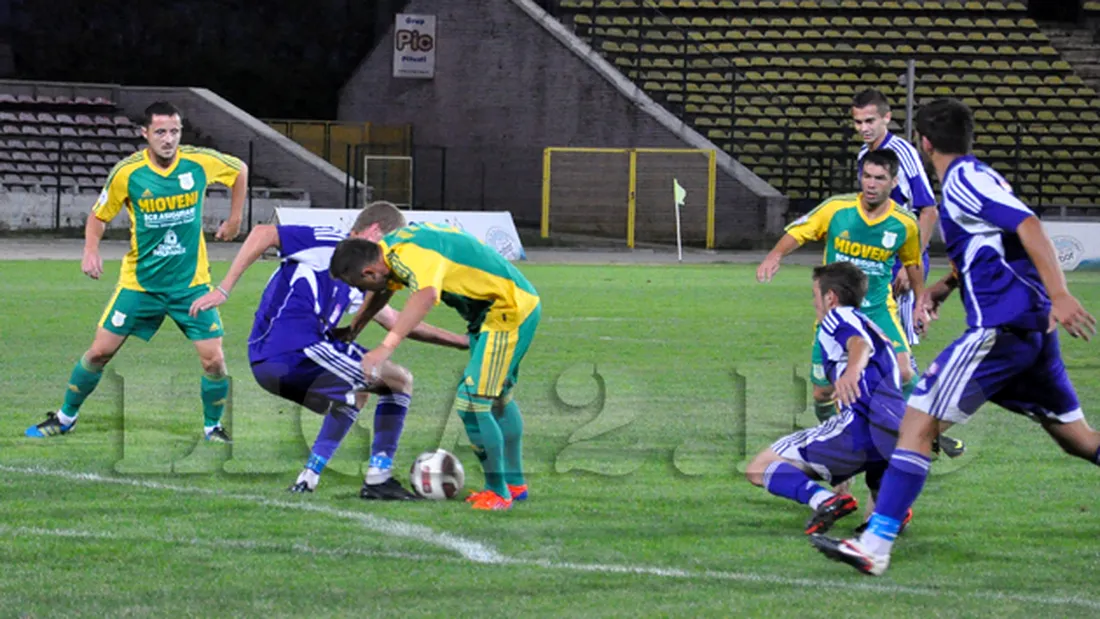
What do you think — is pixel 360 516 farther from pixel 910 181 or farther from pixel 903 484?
pixel 910 181

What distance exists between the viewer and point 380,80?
134ft

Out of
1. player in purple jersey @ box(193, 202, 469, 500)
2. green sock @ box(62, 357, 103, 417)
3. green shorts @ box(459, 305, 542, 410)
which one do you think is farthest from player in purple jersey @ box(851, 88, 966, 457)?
green sock @ box(62, 357, 103, 417)

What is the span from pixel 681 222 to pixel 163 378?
23927 mm

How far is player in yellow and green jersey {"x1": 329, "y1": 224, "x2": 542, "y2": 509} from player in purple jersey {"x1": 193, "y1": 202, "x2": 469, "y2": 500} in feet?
1.06

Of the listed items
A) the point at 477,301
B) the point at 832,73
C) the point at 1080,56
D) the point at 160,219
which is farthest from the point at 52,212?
the point at 477,301

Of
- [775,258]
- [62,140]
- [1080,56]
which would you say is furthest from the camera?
[1080,56]

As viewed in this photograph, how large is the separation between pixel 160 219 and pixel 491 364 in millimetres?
3175

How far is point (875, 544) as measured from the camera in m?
5.99

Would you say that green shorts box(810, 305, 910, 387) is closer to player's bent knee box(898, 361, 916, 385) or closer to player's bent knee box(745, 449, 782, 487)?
player's bent knee box(898, 361, 916, 385)

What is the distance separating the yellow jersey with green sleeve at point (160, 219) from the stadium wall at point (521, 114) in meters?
25.8

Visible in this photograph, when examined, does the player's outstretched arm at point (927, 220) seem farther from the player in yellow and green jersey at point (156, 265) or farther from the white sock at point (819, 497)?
the player in yellow and green jersey at point (156, 265)

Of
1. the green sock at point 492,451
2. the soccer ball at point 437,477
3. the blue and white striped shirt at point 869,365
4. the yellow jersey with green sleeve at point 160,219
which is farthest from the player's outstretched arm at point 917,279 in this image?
the yellow jersey with green sleeve at point 160,219

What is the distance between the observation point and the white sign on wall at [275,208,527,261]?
25266 millimetres

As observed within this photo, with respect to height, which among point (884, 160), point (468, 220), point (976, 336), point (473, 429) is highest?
point (884, 160)
